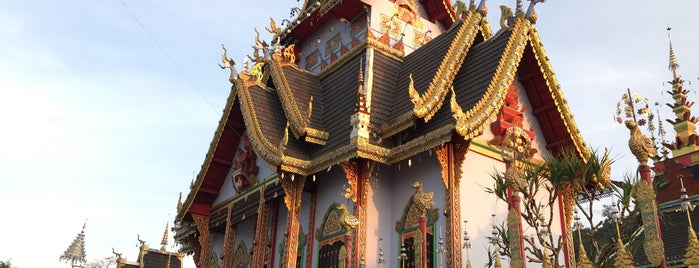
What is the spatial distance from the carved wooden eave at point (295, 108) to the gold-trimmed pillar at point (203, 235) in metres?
4.32

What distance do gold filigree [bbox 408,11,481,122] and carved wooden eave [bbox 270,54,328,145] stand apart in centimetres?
211

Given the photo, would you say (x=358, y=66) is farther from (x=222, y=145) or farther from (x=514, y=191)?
(x=514, y=191)

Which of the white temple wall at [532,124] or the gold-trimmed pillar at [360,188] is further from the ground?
the white temple wall at [532,124]

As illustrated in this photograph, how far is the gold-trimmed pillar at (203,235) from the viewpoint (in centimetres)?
1558

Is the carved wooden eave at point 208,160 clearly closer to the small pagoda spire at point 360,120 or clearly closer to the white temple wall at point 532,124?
the small pagoda spire at point 360,120

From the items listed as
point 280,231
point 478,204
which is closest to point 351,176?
point 478,204

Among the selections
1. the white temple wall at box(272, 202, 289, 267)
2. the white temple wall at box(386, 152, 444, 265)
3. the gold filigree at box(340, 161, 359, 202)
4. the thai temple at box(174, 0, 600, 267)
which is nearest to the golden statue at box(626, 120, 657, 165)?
the thai temple at box(174, 0, 600, 267)

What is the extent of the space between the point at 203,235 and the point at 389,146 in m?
6.84

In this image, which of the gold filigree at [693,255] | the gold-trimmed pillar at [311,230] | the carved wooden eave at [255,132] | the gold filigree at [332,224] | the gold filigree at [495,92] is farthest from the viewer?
the gold-trimmed pillar at [311,230]

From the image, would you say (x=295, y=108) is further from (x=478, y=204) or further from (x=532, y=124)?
(x=532, y=124)

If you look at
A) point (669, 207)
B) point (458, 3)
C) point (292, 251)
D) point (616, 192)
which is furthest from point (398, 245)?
point (669, 207)

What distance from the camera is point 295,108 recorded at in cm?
1234

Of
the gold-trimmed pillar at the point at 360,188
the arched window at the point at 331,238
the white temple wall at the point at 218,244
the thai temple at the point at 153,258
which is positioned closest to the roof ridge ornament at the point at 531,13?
the gold-trimmed pillar at the point at 360,188

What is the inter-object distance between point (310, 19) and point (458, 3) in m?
5.17
